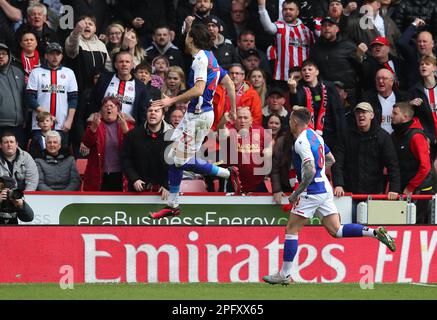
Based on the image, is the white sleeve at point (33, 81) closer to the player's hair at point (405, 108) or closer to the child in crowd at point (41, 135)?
the child in crowd at point (41, 135)

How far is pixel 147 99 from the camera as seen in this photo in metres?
15.5

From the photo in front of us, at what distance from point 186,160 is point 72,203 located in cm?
208

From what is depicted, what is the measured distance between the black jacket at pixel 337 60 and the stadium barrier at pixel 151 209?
2755 mm

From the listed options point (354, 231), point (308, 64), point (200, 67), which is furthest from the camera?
point (308, 64)

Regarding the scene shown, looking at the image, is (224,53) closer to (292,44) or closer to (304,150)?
(292,44)

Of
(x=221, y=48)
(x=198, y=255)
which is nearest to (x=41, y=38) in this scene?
(x=221, y=48)

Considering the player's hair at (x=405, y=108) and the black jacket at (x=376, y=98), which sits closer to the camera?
the player's hair at (x=405, y=108)

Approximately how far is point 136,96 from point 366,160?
10.8 ft

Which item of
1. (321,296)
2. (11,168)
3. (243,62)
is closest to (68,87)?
(11,168)

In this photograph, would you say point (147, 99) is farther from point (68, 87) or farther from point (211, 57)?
point (211, 57)

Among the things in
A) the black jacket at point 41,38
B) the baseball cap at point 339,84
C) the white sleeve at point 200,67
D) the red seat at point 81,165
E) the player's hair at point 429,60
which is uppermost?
the black jacket at point 41,38

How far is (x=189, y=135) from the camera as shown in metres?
13.1

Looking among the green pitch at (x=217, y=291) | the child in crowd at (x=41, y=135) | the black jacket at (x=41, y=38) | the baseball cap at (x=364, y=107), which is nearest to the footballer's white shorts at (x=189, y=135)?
the green pitch at (x=217, y=291)

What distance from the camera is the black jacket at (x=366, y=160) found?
15.1 m
